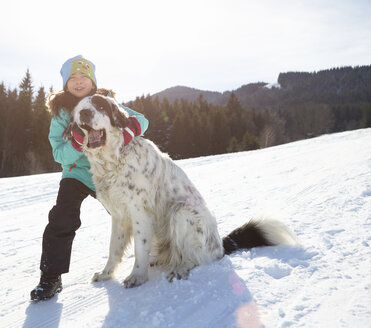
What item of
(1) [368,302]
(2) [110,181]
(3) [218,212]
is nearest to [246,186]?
(3) [218,212]

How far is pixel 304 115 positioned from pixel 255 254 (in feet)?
269

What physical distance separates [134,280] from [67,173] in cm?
124

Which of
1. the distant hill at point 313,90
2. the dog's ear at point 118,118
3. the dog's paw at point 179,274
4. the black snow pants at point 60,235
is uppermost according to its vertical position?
the distant hill at point 313,90

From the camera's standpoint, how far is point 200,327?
73.2 inches

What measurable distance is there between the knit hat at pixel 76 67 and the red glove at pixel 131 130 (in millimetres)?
661

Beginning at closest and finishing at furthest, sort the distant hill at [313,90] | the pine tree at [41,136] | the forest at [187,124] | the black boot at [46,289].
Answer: the black boot at [46,289] < the pine tree at [41,136] < the forest at [187,124] < the distant hill at [313,90]

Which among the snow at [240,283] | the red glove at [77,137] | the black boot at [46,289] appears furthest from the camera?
the red glove at [77,137]

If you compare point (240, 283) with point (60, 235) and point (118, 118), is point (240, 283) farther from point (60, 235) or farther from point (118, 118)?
point (118, 118)

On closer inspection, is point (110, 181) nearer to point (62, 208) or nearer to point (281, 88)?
point (62, 208)

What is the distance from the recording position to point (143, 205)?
9.12 feet

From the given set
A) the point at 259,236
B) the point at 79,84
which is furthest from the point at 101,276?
Result: the point at 79,84

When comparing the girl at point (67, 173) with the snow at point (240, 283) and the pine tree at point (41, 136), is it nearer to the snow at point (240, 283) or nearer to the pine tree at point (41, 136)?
the snow at point (240, 283)

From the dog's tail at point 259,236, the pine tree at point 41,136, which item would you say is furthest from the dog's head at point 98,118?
the pine tree at point 41,136

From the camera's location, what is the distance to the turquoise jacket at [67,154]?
2.81 meters
